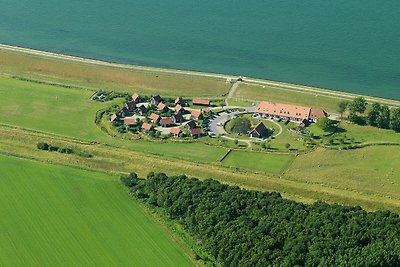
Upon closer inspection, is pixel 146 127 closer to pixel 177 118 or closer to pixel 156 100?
pixel 177 118

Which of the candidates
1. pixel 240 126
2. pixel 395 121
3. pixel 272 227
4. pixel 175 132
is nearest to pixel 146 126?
pixel 175 132

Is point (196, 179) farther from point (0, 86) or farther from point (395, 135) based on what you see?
point (0, 86)

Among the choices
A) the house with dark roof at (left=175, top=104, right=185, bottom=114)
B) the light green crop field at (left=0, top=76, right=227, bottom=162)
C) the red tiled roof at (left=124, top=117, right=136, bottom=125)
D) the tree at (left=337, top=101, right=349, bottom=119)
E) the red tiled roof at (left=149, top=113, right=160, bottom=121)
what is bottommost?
the light green crop field at (left=0, top=76, right=227, bottom=162)

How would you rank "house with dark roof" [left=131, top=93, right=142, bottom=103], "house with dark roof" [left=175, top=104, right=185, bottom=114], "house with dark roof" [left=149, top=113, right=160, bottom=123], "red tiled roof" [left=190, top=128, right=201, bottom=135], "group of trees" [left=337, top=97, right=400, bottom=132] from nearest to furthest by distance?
"red tiled roof" [left=190, top=128, right=201, bottom=135] → "group of trees" [left=337, top=97, right=400, bottom=132] → "house with dark roof" [left=149, top=113, right=160, bottom=123] → "house with dark roof" [left=175, top=104, right=185, bottom=114] → "house with dark roof" [left=131, top=93, right=142, bottom=103]

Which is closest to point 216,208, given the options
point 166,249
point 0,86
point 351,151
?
point 166,249

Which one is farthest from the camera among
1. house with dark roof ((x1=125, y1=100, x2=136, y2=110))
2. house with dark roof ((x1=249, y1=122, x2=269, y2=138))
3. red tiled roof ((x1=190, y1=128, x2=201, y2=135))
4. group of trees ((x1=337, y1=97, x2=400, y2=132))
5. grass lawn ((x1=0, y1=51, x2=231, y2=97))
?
grass lawn ((x1=0, y1=51, x2=231, y2=97))

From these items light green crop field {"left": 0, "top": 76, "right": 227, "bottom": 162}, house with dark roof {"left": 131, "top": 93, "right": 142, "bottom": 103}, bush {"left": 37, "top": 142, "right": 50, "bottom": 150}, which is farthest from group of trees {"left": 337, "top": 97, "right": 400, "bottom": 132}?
bush {"left": 37, "top": 142, "right": 50, "bottom": 150}

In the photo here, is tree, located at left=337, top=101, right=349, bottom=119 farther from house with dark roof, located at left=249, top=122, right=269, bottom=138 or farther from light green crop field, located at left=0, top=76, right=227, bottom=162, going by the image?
light green crop field, located at left=0, top=76, right=227, bottom=162
